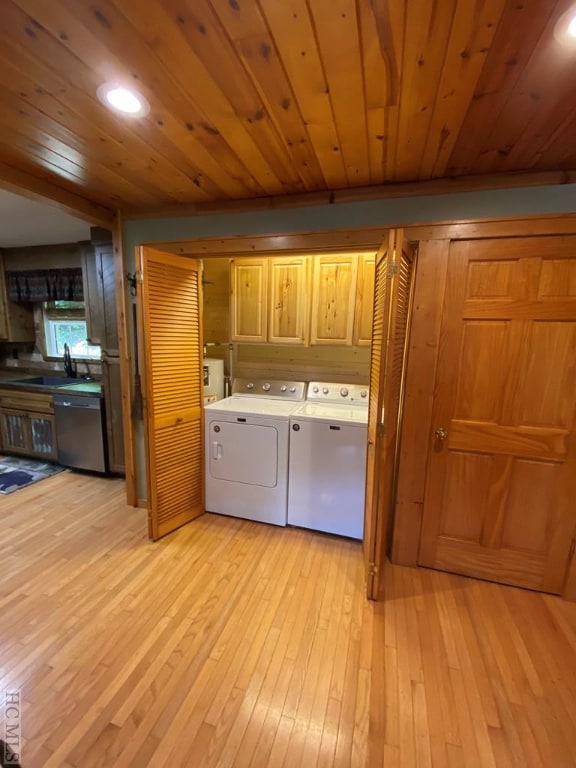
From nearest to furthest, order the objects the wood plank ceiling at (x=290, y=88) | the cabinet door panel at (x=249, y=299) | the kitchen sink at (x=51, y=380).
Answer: the wood plank ceiling at (x=290, y=88), the cabinet door panel at (x=249, y=299), the kitchen sink at (x=51, y=380)

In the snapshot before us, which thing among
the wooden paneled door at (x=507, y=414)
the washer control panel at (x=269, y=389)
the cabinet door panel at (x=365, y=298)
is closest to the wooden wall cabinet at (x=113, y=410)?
the washer control panel at (x=269, y=389)

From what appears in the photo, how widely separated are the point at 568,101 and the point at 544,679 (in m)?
2.46

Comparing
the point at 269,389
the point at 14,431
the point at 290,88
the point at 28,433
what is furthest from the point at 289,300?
the point at 14,431

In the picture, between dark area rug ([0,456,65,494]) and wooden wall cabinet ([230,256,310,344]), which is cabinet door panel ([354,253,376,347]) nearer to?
wooden wall cabinet ([230,256,310,344])

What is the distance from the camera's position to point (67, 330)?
14.4 ft

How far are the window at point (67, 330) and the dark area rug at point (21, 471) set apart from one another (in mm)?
1330

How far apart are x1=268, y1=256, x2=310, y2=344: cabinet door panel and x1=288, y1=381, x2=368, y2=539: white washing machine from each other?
67cm

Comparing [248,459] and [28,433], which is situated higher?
[248,459]

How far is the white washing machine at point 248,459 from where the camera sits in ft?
8.67

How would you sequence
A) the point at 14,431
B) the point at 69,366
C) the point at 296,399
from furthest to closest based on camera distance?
1. the point at 69,366
2. the point at 14,431
3. the point at 296,399

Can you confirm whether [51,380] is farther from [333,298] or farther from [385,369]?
[385,369]

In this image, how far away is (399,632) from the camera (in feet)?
6.00

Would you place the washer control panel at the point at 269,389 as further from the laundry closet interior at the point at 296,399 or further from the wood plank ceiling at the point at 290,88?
the wood plank ceiling at the point at 290,88

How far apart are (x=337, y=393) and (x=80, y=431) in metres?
2.65
